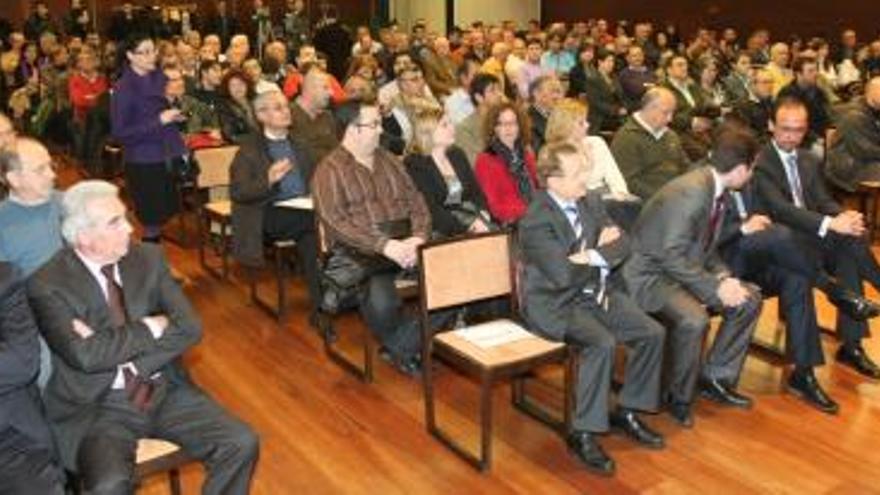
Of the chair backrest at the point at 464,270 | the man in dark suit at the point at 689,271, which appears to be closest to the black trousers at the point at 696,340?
the man in dark suit at the point at 689,271

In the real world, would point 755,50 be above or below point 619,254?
above

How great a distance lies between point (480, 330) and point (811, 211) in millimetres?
1826

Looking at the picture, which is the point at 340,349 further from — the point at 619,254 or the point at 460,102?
the point at 460,102

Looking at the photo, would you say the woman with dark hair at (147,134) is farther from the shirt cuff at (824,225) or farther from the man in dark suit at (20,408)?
the shirt cuff at (824,225)

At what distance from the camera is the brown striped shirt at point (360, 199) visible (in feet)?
13.5

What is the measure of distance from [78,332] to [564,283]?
1765 mm

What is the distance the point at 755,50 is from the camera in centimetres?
1142

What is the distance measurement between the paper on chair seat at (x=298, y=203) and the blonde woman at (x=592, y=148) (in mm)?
1295

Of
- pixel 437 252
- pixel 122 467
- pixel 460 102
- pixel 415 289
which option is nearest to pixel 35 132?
pixel 460 102

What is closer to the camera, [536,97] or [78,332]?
[78,332]

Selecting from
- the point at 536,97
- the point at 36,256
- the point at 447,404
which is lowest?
the point at 447,404

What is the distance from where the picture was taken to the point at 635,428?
3.71 metres

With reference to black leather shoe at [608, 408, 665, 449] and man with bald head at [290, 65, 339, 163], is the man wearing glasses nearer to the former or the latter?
black leather shoe at [608, 408, 665, 449]

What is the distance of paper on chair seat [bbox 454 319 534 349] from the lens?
138 inches
